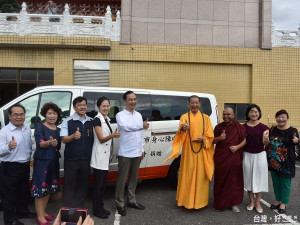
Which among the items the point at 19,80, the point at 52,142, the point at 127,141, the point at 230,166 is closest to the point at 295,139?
the point at 230,166

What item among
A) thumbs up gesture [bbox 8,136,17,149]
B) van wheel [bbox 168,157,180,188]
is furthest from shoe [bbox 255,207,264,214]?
thumbs up gesture [bbox 8,136,17,149]

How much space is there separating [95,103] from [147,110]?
960 mm

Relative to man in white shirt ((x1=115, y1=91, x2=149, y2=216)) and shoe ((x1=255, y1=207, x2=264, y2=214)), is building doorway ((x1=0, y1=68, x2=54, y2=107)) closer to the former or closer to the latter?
man in white shirt ((x1=115, y1=91, x2=149, y2=216))

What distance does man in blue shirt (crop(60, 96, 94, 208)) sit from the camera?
326cm

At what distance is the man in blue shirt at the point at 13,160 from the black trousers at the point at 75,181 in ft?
1.90

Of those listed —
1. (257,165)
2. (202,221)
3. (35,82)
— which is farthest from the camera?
(35,82)

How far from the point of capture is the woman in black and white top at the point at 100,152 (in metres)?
3.36

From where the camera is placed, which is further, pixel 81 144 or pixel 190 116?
pixel 190 116

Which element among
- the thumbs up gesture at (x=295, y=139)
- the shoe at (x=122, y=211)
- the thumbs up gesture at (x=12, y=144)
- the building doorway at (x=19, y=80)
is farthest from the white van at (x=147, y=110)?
the building doorway at (x=19, y=80)

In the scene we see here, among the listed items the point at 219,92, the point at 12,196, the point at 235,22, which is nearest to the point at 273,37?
the point at 235,22

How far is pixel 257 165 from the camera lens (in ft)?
12.4

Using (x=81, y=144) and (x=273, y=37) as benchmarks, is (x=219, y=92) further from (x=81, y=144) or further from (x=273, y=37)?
(x=81, y=144)

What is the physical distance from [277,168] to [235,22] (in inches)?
331

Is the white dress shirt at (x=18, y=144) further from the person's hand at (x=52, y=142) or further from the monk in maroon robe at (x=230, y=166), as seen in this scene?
the monk in maroon robe at (x=230, y=166)
